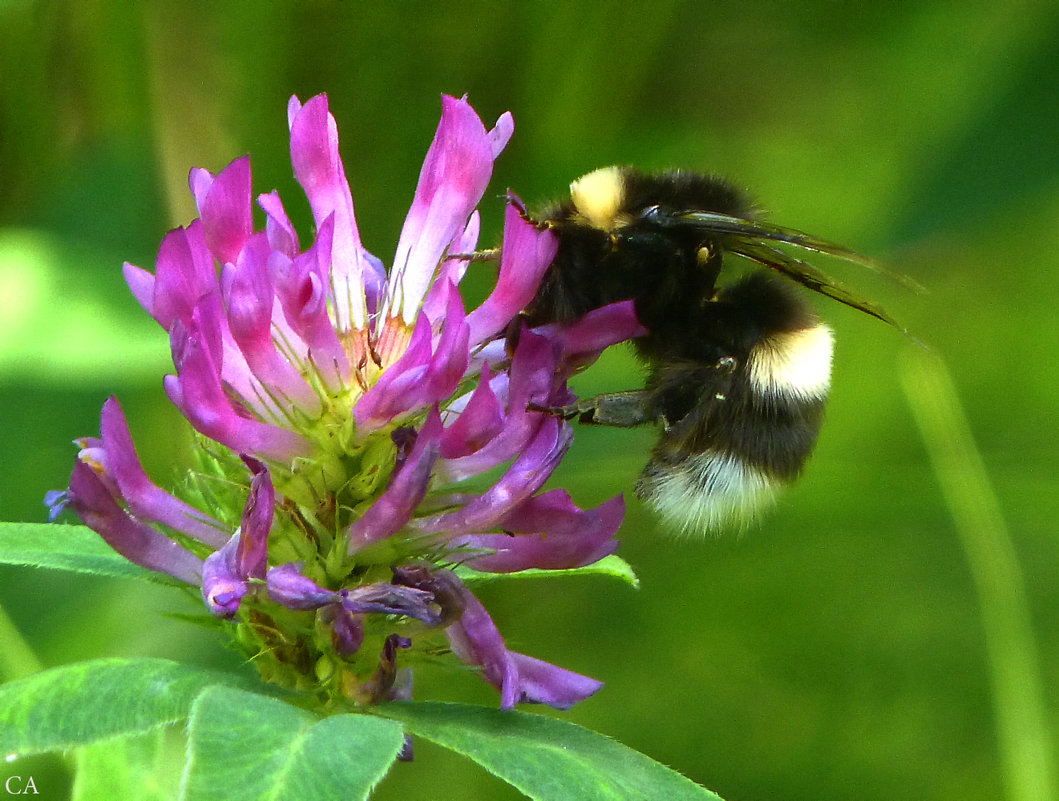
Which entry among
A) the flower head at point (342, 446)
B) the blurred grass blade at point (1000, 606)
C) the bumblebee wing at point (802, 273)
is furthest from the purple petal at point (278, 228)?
the blurred grass blade at point (1000, 606)

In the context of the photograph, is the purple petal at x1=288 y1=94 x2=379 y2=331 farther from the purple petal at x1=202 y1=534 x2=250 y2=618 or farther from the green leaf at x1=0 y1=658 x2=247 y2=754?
the green leaf at x1=0 y1=658 x2=247 y2=754


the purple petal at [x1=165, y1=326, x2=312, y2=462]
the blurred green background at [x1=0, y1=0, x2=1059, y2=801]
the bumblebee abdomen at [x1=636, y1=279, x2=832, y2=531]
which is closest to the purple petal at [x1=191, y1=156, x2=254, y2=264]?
the purple petal at [x1=165, y1=326, x2=312, y2=462]

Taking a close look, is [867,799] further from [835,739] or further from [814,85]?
[814,85]

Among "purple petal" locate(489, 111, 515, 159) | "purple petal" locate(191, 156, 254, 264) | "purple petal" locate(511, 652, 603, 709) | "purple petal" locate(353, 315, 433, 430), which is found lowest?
"purple petal" locate(511, 652, 603, 709)

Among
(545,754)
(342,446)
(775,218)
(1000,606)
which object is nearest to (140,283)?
(342,446)

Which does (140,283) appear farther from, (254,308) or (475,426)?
(475,426)

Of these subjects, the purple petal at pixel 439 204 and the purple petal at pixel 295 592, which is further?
the purple petal at pixel 439 204

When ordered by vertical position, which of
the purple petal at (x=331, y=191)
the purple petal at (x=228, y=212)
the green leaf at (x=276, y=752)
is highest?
the purple petal at (x=331, y=191)

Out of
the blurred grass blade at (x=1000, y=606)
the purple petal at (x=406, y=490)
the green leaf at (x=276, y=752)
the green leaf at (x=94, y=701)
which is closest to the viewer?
the green leaf at (x=276, y=752)

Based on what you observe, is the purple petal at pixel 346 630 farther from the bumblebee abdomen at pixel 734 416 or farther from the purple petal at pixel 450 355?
the bumblebee abdomen at pixel 734 416
